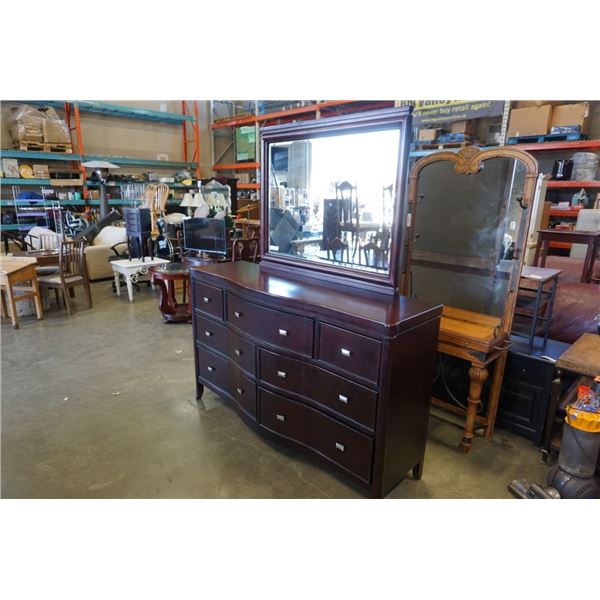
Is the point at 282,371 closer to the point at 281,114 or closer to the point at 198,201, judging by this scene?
the point at 198,201

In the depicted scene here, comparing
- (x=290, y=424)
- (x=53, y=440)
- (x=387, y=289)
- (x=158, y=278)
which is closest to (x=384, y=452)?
(x=290, y=424)

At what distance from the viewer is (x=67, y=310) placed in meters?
4.98

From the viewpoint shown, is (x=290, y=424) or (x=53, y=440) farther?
(x=53, y=440)

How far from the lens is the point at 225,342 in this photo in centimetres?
256

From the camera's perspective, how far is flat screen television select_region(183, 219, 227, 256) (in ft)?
15.1

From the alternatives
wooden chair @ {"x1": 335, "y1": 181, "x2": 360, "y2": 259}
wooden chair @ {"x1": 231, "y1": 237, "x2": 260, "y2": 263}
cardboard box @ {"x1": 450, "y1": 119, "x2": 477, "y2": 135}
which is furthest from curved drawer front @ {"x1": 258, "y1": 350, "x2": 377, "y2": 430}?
cardboard box @ {"x1": 450, "y1": 119, "x2": 477, "y2": 135}

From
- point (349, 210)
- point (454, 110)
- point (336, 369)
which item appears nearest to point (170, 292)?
point (349, 210)

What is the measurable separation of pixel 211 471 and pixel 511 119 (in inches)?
218

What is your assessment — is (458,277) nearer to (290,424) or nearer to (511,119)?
(290,424)

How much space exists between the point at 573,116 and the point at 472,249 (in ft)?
12.2

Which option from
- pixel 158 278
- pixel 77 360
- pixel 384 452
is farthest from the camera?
pixel 158 278

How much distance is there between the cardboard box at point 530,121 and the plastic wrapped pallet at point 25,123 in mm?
7679
